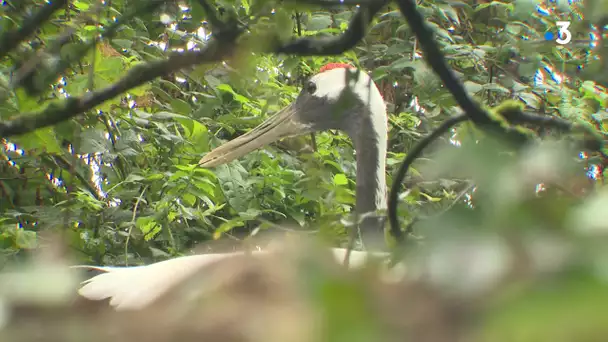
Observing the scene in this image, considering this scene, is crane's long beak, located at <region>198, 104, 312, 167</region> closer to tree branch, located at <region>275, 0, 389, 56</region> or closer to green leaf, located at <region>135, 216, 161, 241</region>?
green leaf, located at <region>135, 216, 161, 241</region>

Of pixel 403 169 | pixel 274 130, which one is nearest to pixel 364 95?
pixel 274 130

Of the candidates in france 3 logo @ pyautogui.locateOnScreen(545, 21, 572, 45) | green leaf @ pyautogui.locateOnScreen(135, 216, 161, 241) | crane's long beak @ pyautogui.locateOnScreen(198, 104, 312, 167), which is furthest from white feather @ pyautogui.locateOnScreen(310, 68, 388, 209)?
france 3 logo @ pyautogui.locateOnScreen(545, 21, 572, 45)

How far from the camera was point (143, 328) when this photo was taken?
0.60 ft

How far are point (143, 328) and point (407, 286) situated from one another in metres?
0.07

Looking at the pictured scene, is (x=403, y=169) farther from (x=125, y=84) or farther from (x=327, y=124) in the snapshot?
(x=327, y=124)

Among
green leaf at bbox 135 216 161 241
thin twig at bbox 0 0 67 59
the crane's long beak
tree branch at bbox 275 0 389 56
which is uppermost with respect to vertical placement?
thin twig at bbox 0 0 67 59

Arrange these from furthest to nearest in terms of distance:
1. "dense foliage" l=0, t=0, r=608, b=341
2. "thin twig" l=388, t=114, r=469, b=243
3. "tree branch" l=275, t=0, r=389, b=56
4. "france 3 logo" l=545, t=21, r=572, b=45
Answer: "dense foliage" l=0, t=0, r=608, b=341
"france 3 logo" l=545, t=21, r=572, b=45
"tree branch" l=275, t=0, r=389, b=56
"thin twig" l=388, t=114, r=469, b=243

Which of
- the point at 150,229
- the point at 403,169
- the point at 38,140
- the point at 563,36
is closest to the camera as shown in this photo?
the point at 403,169

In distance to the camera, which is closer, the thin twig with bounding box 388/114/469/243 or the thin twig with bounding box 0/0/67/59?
the thin twig with bounding box 388/114/469/243

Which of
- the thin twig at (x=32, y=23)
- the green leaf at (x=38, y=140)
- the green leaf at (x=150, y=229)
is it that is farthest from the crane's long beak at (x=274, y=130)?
the thin twig at (x=32, y=23)

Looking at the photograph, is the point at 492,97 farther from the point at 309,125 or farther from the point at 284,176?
the point at 284,176

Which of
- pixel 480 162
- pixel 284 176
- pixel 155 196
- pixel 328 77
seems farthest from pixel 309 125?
pixel 480 162

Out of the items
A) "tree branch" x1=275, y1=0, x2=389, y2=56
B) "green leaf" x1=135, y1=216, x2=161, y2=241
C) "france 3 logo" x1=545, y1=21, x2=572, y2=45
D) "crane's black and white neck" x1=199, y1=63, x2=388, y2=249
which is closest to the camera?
"tree branch" x1=275, y1=0, x2=389, y2=56

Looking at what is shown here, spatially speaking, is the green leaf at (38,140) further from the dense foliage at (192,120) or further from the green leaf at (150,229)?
the green leaf at (150,229)
